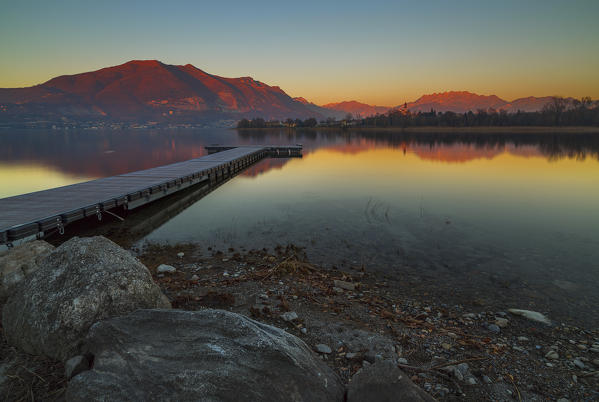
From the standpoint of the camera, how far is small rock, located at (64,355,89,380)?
421 cm

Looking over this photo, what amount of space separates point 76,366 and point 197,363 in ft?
5.99

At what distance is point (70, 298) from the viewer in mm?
4938

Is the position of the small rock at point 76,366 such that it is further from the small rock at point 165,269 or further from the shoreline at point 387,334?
the small rock at point 165,269

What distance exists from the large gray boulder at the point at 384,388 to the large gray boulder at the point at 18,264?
19.8 ft

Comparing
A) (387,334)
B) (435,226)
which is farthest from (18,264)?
(435,226)

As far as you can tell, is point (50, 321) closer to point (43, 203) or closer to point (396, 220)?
point (43, 203)

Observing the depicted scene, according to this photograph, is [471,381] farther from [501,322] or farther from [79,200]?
[79,200]

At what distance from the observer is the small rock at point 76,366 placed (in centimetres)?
421

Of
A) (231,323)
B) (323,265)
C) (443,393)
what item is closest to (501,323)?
(443,393)

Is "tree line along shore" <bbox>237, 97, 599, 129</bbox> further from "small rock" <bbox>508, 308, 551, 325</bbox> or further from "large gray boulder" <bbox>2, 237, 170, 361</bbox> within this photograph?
"large gray boulder" <bbox>2, 237, 170, 361</bbox>

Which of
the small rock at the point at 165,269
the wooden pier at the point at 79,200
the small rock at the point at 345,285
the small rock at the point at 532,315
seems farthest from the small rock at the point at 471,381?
the wooden pier at the point at 79,200

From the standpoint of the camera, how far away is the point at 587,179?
34656 millimetres

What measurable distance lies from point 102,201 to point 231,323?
54.9 feet

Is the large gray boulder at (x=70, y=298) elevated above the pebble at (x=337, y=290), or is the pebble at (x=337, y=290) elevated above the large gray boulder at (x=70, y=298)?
the large gray boulder at (x=70, y=298)
